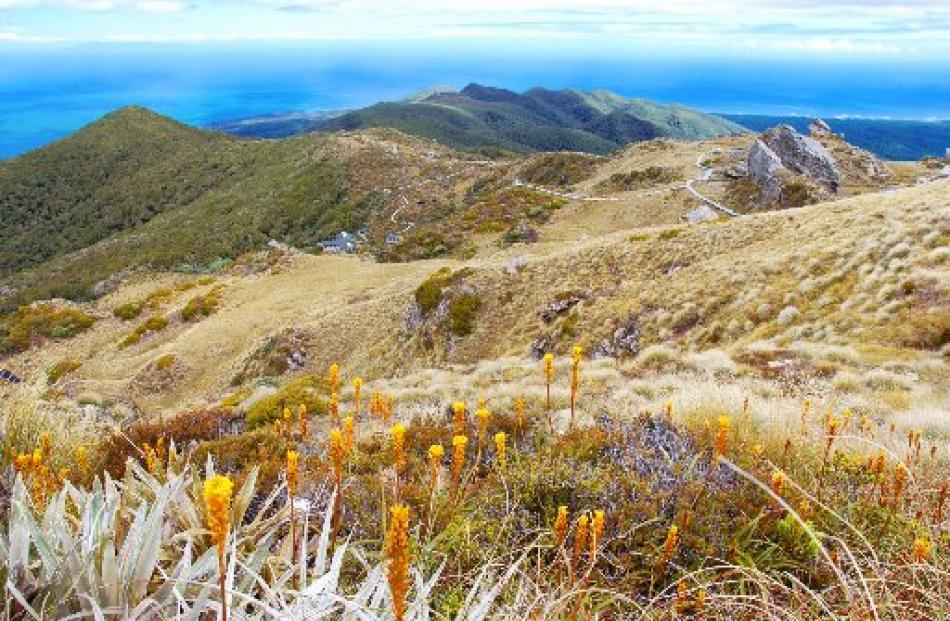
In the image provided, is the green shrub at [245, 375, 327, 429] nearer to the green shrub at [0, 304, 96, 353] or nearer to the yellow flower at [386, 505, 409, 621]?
the yellow flower at [386, 505, 409, 621]

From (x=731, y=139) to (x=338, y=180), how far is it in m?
64.0

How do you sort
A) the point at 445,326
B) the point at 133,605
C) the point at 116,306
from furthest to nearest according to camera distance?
the point at 116,306 → the point at 445,326 → the point at 133,605

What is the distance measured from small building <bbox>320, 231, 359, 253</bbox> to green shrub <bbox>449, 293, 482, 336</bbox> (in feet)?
168

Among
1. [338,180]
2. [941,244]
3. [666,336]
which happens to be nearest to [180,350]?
[666,336]

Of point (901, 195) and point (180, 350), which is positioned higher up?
point (901, 195)

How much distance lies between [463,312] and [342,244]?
193ft

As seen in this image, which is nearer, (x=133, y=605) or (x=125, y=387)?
(x=133, y=605)

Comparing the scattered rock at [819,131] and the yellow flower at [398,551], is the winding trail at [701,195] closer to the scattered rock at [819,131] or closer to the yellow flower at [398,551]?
the scattered rock at [819,131]

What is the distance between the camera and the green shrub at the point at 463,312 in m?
25.5

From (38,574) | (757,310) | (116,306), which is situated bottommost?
(116,306)

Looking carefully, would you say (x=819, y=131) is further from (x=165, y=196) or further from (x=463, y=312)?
(x=165, y=196)

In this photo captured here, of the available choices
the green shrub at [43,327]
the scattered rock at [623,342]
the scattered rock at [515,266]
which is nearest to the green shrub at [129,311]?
the green shrub at [43,327]

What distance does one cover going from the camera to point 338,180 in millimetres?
112938

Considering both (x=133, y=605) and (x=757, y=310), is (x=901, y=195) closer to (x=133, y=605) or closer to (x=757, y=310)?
(x=757, y=310)
